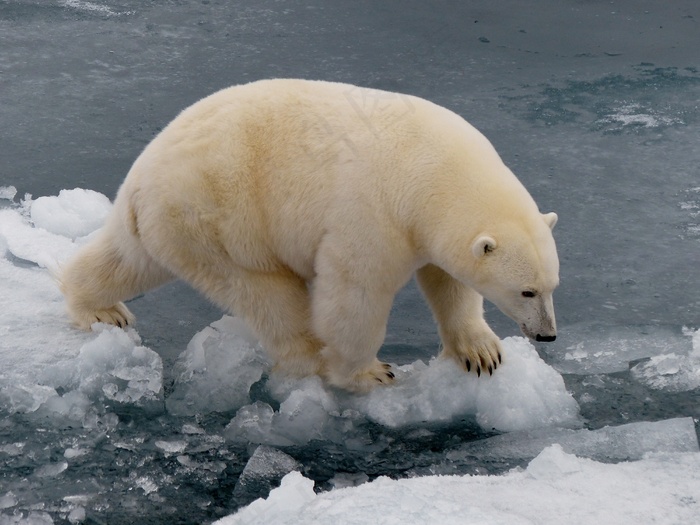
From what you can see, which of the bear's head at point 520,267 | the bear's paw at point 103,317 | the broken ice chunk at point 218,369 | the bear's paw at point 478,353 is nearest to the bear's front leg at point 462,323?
the bear's paw at point 478,353

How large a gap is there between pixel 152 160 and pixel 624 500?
207 centimetres

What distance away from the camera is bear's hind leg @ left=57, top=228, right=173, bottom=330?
4.17 m

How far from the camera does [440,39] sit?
7.30m

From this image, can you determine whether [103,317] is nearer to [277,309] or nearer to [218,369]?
[218,369]

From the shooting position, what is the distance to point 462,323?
4.03 meters

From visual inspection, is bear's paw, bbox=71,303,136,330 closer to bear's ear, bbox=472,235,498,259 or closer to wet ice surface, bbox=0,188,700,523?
wet ice surface, bbox=0,188,700,523

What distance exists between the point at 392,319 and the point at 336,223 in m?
1.04

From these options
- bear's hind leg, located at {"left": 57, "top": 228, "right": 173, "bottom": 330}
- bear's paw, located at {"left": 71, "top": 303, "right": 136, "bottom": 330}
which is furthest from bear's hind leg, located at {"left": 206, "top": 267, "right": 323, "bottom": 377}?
bear's paw, located at {"left": 71, "top": 303, "right": 136, "bottom": 330}

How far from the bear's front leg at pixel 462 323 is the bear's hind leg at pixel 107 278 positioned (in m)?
1.10

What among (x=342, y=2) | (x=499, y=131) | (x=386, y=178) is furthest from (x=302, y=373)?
(x=342, y=2)

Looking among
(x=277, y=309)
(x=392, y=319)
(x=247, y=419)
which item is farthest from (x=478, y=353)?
(x=247, y=419)

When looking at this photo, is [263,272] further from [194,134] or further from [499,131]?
[499,131]

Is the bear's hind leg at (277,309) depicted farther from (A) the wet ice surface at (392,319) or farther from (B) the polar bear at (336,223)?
(A) the wet ice surface at (392,319)

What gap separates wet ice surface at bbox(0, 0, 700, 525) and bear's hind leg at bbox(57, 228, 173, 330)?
0.35ft
